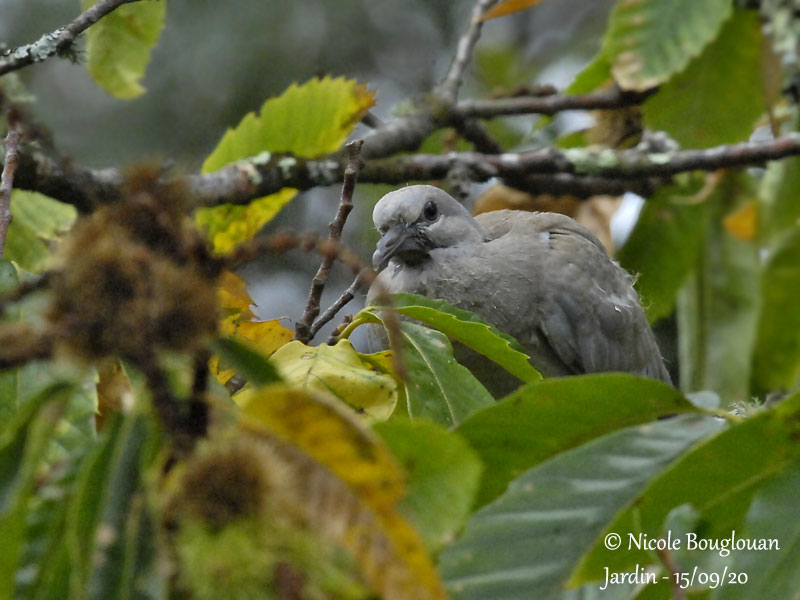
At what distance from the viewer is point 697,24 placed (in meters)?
3.41

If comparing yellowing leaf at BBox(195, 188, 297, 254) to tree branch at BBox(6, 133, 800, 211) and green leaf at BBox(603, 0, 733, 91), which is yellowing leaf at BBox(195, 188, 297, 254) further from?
green leaf at BBox(603, 0, 733, 91)

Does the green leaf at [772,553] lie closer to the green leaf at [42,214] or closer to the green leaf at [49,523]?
the green leaf at [49,523]

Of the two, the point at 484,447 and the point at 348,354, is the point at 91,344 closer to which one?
the point at 484,447

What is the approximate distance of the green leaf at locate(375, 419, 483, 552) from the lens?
1.03 meters

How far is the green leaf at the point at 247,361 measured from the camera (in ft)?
3.30

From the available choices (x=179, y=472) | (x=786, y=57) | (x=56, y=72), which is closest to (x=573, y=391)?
(x=179, y=472)

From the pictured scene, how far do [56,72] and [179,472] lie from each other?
6.21 m

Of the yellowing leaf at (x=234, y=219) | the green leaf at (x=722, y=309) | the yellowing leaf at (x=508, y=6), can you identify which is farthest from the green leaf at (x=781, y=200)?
the yellowing leaf at (x=234, y=219)

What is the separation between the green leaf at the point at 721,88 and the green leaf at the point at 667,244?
1.04 feet

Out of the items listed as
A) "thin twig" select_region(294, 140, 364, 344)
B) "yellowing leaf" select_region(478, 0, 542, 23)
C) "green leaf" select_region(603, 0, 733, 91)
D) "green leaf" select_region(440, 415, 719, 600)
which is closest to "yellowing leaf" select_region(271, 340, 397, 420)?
"thin twig" select_region(294, 140, 364, 344)

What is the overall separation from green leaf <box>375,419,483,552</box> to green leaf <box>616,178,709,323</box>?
10.4ft

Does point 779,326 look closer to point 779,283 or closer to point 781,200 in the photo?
point 779,283

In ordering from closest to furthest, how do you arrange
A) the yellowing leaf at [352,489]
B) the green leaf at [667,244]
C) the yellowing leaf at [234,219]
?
the yellowing leaf at [352,489] < the yellowing leaf at [234,219] < the green leaf at [667,244]

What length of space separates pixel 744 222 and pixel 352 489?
3.61 metres
